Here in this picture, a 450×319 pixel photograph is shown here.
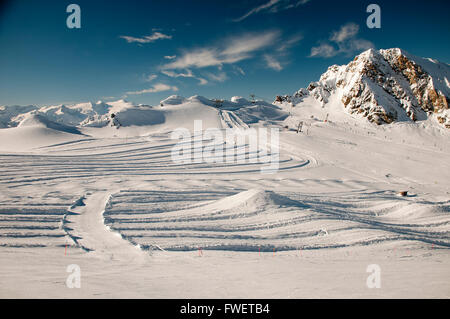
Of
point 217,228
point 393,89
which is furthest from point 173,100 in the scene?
point 217,228

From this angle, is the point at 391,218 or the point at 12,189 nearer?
the point at 391,218

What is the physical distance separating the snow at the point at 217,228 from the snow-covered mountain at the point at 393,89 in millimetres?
28069

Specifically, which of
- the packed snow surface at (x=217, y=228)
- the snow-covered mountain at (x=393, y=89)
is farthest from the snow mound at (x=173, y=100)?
the packed snow surface at (x=217, y=228)

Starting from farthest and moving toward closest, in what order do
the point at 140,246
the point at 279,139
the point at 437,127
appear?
the point at 437,127, the point at 279,139, the point at 140,246

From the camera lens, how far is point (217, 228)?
24.0ft

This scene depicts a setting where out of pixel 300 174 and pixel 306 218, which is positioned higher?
pixel 300 174

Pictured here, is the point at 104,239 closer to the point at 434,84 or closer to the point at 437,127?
the point at 437,127

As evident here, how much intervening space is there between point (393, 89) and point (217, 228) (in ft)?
184

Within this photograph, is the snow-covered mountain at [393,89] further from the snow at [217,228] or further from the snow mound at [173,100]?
the snow mound at [173,100]
